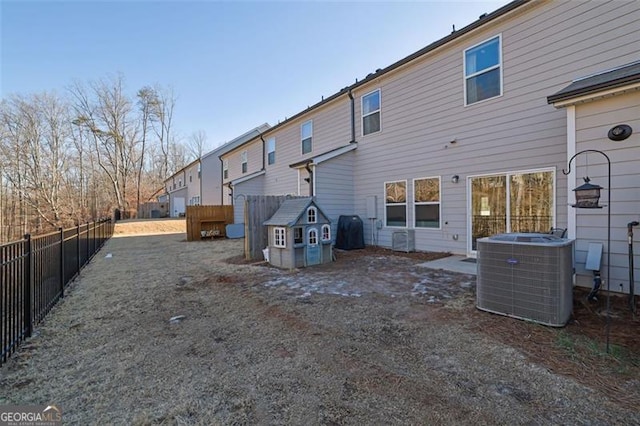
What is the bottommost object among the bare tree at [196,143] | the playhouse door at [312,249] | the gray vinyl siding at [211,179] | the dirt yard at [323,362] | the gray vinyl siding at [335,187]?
the dirt yard at [323,362]

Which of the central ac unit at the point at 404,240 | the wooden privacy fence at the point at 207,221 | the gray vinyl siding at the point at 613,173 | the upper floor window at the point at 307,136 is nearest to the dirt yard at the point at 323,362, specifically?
the gray vinyl siding at the point at 613,173

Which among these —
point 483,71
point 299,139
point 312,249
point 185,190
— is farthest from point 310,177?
point 185,190

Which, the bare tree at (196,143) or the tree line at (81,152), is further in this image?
the bare tree at (196,143)

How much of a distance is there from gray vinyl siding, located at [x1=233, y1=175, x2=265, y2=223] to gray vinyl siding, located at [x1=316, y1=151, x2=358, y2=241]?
6.65m

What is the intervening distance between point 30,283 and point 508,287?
599 centimetres

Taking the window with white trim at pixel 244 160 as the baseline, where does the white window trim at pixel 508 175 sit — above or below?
below

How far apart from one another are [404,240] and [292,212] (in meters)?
3.50

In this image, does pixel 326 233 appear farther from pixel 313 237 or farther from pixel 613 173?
pixel 613 173

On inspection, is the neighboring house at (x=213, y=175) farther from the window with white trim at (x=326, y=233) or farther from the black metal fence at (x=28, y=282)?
the black metal fence at (x=28, y=282)

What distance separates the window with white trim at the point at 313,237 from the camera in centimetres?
723

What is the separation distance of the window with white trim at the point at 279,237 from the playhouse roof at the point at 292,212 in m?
0.22

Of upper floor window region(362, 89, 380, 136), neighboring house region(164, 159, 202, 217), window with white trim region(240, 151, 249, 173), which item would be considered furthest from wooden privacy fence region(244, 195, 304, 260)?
neighboring house region(164, 159, 202, 217)

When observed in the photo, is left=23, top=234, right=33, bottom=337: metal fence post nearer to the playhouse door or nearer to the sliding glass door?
the playhouse door

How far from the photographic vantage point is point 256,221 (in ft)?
27.2
